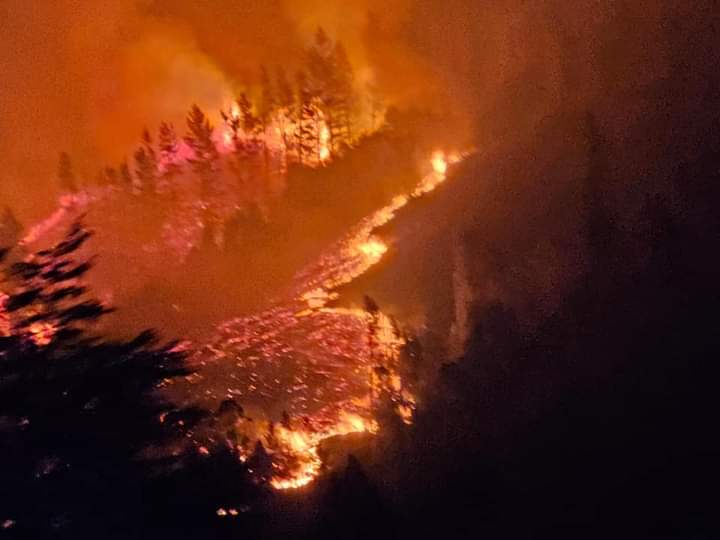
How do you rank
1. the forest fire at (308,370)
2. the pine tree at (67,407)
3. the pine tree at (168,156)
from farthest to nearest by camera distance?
the pine tree at (168,156), the forest fire at (308,370), the pine tree at (67,407)

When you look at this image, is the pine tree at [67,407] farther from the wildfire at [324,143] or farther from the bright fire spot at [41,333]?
the wildfire at [324,143]

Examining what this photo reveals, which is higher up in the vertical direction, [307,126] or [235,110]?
[235,110]

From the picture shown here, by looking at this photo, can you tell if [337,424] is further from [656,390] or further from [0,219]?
[0,219]

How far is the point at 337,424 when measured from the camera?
6672mm

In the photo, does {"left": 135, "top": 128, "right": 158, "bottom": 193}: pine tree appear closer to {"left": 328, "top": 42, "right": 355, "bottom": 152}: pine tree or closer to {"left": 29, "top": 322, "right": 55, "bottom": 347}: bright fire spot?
{"left": 328, "top": 42, "right": 355, "bottom": 152}: pine tree

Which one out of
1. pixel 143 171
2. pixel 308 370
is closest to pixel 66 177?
pixel 143 171

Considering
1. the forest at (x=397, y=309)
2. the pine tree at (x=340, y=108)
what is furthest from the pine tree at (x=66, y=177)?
Answer: the pine tree at (x=340, y=108)

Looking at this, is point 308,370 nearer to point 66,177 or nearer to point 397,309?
point 397,309

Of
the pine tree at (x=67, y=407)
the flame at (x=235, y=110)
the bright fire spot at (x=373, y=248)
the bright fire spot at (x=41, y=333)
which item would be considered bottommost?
the pine tree at (x=67, y=407)

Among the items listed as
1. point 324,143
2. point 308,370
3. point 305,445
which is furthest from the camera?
point 324,143

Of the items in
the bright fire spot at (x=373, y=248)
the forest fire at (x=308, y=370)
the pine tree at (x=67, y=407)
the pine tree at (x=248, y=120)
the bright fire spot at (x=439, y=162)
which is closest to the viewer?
the pine tree at (x=67, y=407)

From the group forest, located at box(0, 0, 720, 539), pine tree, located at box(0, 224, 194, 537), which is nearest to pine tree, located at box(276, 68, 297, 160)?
forest, located at box(0, 0, 720, 539)

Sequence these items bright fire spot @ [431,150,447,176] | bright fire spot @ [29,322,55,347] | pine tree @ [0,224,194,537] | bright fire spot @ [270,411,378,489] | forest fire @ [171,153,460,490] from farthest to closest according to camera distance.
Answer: bright fire spot @ [431,150,447,176]
forest fire @ [171,153,460,490]
bright fire spot @ [270,411,378,489]
bright fire spot @ [29,322,55,347]
pine tree @ [0,224,194,537]

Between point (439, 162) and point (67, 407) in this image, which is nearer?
point (67, 407)
